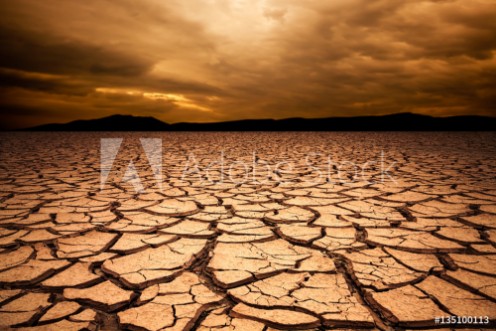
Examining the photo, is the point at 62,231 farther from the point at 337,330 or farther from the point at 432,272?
the point at 432,272

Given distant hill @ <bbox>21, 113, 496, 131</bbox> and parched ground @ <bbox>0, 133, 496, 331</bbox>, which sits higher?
distant hill @ <bbox>21, 113, 496, 131</bbox>

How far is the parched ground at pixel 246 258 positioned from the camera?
1.04m

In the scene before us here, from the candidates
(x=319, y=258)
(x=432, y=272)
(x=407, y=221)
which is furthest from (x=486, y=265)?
(x=319, y=258)

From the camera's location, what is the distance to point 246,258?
57.4 inches

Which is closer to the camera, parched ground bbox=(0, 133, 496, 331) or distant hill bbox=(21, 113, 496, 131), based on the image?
parched ground bbox=(0, 133, 496, 331)

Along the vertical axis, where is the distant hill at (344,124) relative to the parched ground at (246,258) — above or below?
above

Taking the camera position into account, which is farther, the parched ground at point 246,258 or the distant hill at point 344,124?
the distant hill at point 344,124

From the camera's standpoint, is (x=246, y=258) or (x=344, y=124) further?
(x=344, y=124)

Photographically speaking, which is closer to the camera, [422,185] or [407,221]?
[407,221]

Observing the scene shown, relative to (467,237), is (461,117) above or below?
above

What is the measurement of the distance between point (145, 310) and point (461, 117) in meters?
37.0

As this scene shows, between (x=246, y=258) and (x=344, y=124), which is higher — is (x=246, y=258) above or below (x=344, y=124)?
below

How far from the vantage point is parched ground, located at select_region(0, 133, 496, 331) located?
1.04 m

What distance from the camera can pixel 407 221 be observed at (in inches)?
77.6
